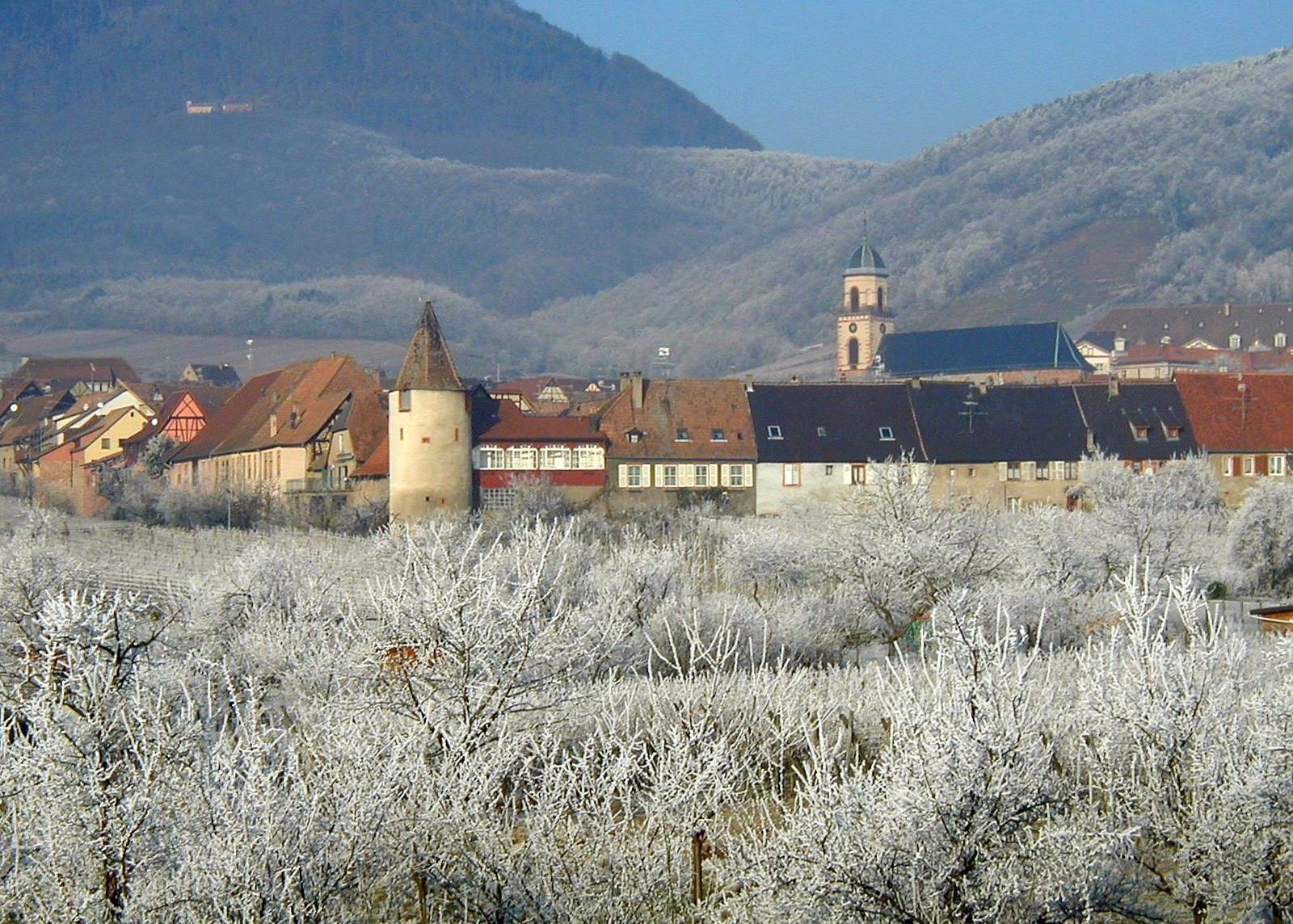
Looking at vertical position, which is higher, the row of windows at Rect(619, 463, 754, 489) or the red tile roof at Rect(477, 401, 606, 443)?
the red tile roof at Rect(477, 401, 606, 443)

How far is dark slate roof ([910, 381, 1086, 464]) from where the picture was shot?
82.3 meters

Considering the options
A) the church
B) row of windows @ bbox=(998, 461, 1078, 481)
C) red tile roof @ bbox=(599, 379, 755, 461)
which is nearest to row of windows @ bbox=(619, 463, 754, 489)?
red tile roof @ bbox=(599, 379, 755, 461)

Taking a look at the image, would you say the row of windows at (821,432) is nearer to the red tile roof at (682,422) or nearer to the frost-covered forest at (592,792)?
the red tile roof at (682,422)

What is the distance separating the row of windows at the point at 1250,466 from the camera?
81.1m

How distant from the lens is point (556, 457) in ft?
260

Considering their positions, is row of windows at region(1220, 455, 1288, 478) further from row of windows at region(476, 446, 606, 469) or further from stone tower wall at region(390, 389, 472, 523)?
stone tower wall at region(390, 389, 472, 523)

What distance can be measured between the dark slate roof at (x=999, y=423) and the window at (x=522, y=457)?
50.9ft

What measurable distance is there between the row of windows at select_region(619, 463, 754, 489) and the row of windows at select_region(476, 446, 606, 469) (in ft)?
4.02

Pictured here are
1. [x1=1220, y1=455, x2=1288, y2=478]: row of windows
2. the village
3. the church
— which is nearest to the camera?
the village

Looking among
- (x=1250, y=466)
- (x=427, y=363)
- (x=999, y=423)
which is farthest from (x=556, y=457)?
(x=1250, y=466)

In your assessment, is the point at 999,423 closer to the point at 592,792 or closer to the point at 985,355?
the point at 592,792

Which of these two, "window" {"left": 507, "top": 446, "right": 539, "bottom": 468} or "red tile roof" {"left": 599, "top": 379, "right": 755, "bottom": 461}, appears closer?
"window" {"left": 507, "top": 446, "right": 539, "bottom": 468}

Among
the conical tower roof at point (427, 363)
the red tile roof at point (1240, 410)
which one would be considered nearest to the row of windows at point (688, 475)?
the conical tower roof at point (427, 363)

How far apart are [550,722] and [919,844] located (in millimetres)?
5270
